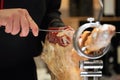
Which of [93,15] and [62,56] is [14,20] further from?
[93,15]

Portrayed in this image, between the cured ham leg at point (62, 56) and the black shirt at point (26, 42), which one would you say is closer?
the cured ham leg at point (62, 56)

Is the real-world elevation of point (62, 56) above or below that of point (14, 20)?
below

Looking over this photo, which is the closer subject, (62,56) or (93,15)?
(62,56)

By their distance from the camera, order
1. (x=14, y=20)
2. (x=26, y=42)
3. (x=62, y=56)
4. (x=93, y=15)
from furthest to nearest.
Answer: (x=93, y=15) < (x=26, y=42) < (x=62, y=56) < (x=14, y=20)

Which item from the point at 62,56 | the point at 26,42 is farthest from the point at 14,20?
the point at 26,42

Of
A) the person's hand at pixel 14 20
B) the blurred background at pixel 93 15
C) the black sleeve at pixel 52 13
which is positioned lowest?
the blurred background at pixel 93 15

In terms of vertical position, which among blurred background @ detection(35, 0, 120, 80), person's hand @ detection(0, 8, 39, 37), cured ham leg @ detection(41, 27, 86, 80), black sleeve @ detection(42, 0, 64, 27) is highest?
person's hand @ detection(0, 8, 39, 37)

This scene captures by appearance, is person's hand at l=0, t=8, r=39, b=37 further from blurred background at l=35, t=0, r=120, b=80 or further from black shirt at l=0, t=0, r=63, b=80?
blurred background at l=35, t=0, r=120, b=80

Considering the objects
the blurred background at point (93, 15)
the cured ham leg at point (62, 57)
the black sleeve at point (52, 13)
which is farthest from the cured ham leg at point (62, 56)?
the blurred background at point (93, 15)

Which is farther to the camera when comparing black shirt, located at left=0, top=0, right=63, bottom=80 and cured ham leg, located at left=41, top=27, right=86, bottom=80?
black shirt, located at left=0, top=0, right=63, bottom=80

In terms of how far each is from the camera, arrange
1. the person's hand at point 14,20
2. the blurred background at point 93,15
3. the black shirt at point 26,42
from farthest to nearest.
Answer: the blurred background at point 93,15 < the black shirt at point 26,42 < the person's hand at point 14,20

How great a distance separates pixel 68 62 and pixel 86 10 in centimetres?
122

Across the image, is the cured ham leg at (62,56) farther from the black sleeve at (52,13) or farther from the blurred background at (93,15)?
the blurred background at (93,15)

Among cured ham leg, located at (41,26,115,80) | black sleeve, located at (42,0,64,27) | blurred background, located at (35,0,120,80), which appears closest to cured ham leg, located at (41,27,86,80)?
cured ham leg, located at (41,26,115,80)
